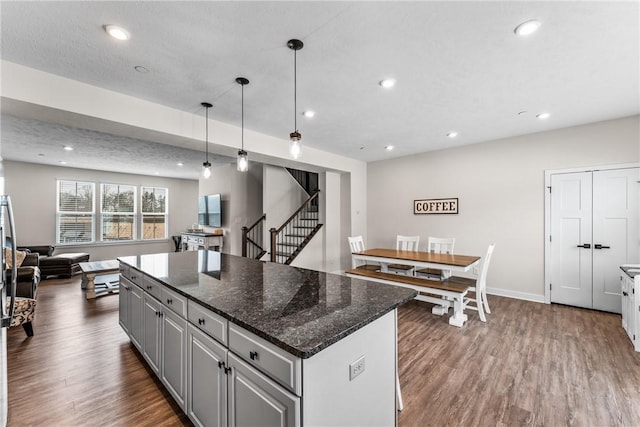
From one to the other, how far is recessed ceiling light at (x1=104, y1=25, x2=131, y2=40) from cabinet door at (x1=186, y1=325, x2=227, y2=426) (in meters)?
2.06

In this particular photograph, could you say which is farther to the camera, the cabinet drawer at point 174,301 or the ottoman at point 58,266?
the ottoman at point 58,266

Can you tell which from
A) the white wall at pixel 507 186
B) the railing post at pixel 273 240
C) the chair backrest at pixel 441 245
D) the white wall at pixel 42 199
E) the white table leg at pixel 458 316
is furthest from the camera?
the white wall at pixel 42 199

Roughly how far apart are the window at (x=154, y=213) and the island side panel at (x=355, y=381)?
8.97 m

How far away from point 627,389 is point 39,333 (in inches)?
229

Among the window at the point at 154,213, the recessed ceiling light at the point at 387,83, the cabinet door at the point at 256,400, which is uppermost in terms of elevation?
the recessed ceiling light at the point at 387,83

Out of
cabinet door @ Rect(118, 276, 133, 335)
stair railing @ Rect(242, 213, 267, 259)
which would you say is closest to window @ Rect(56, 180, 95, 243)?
stair railing @ Rect(242, 213, 267, 259)

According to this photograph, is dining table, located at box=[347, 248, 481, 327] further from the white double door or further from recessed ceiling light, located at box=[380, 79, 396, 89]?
recessed ceiling light, located at box=[380, 79, 396, 89]

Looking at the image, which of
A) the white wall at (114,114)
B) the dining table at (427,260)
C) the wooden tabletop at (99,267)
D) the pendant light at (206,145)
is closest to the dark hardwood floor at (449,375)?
the dining table at (427,260)

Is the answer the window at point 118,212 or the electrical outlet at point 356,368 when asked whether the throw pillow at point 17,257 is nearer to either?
the window at point 118,212

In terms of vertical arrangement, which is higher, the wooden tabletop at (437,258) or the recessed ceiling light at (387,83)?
the recessed ceiling light at (387,83)

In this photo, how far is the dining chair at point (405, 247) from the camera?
4543 mm

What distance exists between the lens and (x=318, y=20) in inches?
72.7

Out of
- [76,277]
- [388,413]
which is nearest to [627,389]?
[388,413]

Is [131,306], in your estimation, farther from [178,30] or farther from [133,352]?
[178,30]
